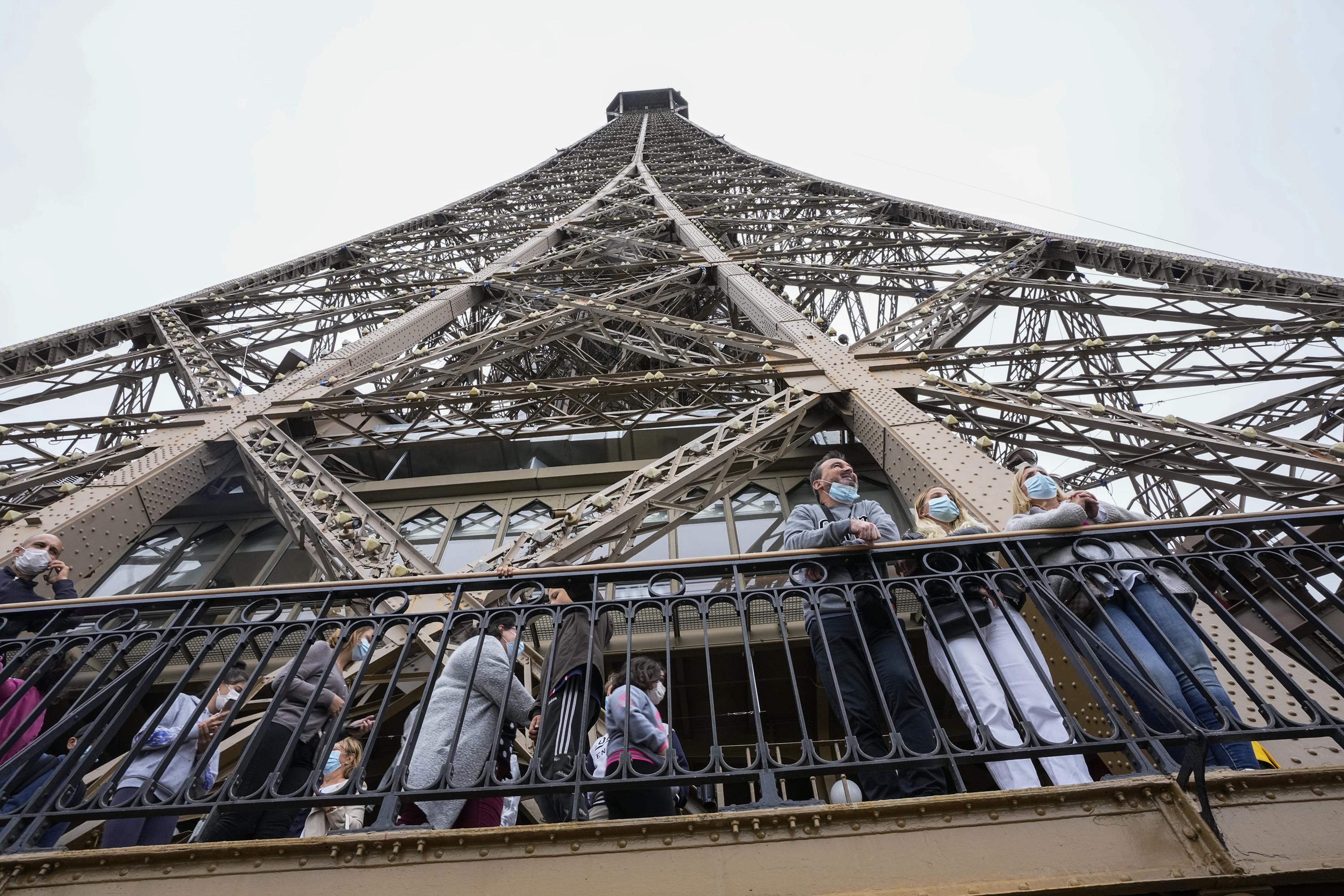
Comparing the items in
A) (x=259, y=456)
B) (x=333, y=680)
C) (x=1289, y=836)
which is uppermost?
(x=259, y=456)

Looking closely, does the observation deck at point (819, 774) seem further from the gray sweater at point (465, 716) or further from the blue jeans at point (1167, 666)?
the gray sweater at point (465, 716)

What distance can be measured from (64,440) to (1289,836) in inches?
394

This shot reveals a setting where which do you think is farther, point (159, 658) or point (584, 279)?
point (584, 279)

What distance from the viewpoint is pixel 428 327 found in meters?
11.4

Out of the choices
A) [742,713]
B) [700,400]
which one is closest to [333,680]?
[742,713]

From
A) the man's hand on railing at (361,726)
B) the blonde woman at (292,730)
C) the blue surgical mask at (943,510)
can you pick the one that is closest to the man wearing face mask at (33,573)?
the blonde woman at (292,730)

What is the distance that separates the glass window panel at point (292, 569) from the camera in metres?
7.66

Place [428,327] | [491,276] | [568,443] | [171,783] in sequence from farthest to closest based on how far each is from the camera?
[491,276]
[428,327]
[568,443]
[171,783]

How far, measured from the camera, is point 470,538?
8133 millimetres

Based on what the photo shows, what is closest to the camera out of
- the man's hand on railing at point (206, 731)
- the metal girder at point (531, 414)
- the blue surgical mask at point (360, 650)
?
the man's hand on railing at point (206, 731)

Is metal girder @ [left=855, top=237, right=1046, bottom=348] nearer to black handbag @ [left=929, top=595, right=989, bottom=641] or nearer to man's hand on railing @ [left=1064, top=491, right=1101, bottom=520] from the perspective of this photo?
man's hand on railing @ [left=1064, top=491, right=1101, bottom=520]

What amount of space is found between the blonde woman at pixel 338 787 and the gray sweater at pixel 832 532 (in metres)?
2.63

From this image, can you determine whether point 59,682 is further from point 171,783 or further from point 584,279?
point 584,279

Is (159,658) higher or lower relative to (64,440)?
lower
